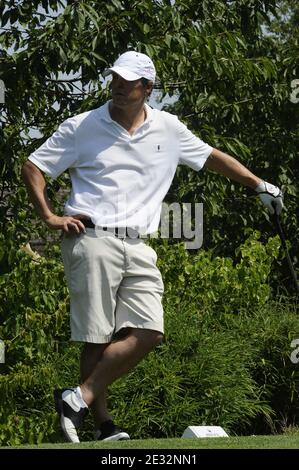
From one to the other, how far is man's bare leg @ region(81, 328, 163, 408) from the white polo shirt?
0.54 meters

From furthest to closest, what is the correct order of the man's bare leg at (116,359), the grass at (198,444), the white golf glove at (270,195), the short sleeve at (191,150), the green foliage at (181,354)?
the green foliage at (181,354), the white golf glove at (270,195), the short sleeve at (191,150), the man's bare leg at (116,359), the grass at (198,444)

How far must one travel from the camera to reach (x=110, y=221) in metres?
6.01

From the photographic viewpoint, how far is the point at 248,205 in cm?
1134

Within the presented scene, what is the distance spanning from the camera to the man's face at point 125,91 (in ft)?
20.0

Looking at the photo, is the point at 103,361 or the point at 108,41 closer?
the point at 103,361

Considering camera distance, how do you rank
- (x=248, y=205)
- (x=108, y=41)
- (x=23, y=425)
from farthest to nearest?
(x=248, y=205) < (x=108, y=41) < (x=23, y=425)

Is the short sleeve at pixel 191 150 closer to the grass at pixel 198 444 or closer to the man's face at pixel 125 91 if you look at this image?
the man's face at pixel 125 91

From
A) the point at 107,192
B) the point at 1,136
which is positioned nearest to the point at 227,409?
the point at 1,136

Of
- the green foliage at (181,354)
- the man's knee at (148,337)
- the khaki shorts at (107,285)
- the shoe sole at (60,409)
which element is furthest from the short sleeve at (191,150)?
the green foliage at (181,354)

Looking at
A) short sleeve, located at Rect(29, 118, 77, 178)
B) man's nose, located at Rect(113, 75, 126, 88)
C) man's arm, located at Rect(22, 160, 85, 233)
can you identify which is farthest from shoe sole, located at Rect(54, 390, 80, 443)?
man's nose, located at Rect(113, 75, 126, 88)

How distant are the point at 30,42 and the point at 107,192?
2.72 meters

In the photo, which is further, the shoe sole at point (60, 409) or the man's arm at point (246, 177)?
the man's arm at point (246, 177)

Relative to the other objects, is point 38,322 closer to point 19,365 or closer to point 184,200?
point 19,365

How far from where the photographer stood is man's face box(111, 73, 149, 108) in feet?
20.0
